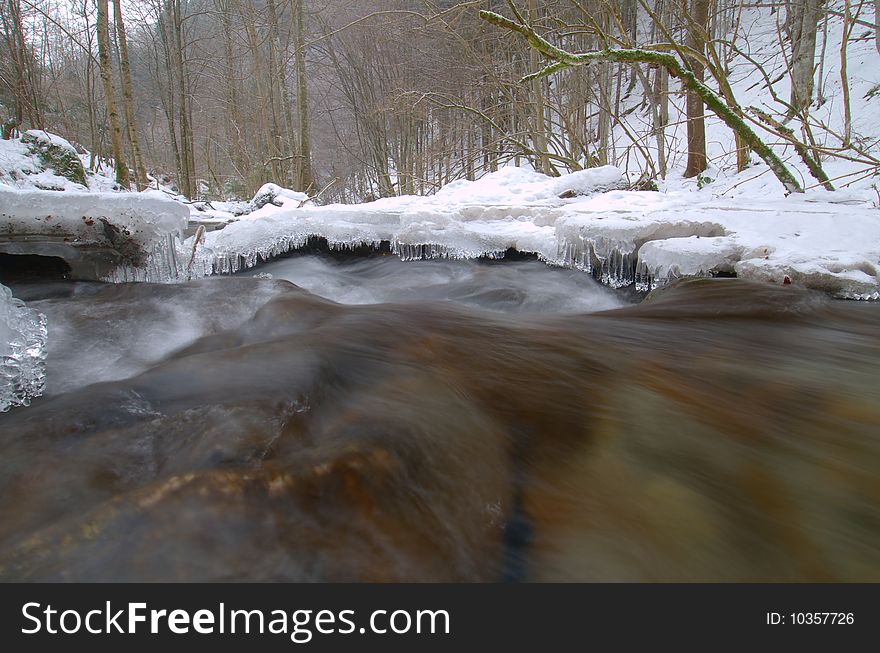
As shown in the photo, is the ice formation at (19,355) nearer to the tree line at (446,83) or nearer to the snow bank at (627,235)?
the snow bank at (627,235)

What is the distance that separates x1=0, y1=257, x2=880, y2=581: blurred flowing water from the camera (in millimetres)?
967

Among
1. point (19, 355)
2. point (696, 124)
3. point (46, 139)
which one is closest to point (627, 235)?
point (19, 355)

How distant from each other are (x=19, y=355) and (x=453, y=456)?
5.50 feet

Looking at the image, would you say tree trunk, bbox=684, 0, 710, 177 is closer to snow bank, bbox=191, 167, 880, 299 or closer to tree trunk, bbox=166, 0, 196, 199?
snow bank, bbox=191, 167, 880, 299

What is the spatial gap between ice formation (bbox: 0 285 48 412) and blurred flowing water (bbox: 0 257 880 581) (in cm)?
7

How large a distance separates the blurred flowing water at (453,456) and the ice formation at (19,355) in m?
0.07

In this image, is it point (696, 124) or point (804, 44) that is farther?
point (804, 44)

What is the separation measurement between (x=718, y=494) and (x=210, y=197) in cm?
2181

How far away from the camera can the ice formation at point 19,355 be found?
1.65 metres

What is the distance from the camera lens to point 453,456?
1.26 m

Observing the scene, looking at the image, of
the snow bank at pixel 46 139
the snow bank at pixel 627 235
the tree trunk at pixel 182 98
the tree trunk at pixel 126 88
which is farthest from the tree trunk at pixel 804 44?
the tree trunk at pixel 182 98

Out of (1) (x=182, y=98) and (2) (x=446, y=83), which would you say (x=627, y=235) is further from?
(1) (x=182, y=98)
